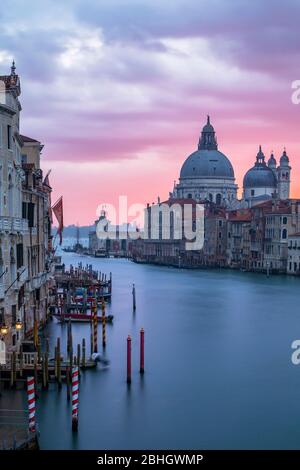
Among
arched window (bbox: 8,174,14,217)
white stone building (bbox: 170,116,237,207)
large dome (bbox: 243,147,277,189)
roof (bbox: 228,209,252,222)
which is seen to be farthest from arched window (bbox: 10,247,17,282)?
white stone building (bbox: 170,116,237,207)

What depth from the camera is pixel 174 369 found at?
2188 centimetres

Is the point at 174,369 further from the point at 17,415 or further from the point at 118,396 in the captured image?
the point at 17,415

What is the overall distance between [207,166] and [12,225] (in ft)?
322

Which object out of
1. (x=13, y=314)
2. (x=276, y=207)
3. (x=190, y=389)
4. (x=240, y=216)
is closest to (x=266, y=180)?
(x=240, y=216)

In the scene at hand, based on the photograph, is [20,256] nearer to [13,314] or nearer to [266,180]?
[13,314]

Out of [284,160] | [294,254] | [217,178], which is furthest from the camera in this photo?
[217,178]

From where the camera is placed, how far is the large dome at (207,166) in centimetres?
11519

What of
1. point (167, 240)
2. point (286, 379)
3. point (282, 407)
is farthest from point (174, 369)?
point (167, 240)

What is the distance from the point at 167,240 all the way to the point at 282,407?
78.1 meters

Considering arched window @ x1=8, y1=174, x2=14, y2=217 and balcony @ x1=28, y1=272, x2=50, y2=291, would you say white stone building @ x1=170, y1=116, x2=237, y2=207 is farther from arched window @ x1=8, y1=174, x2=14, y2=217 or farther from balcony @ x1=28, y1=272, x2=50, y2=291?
arched window @ x1=8, y1=174, x2=14, y2=217

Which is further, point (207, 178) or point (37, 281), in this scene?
point (207, 178)

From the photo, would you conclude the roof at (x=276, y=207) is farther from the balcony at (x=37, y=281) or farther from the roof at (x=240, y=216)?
the balcony at (x=37, y=281)

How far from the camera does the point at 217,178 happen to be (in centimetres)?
11512
